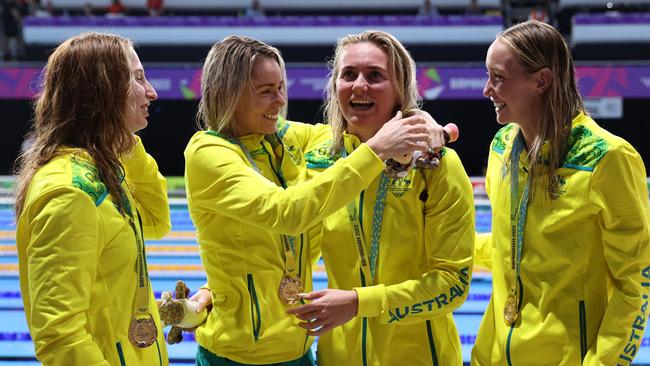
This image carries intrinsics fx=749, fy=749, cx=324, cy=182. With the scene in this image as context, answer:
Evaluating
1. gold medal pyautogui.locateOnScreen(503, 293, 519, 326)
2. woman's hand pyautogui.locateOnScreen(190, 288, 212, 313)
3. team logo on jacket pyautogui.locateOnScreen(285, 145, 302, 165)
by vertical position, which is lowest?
gold medal pyautogui.locateOnScreen(503, 293, 519, 326)

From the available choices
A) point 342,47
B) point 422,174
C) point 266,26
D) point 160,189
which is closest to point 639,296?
point 422,174

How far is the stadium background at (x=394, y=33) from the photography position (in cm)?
1162

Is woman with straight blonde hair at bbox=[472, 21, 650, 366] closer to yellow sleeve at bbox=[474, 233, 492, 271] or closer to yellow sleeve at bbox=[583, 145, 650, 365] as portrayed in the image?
yellow sleeve at bbox=[583, 145, 650, 365]

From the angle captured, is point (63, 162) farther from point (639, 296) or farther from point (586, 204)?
point (639, 296)

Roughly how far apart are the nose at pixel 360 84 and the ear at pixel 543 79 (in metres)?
0.49

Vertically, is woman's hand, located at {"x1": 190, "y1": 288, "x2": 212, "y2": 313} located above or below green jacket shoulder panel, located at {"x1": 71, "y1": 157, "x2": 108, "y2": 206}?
below

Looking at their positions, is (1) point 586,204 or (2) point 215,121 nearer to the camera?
(1) point 586,204

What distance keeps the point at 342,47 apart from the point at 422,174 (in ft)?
1.52

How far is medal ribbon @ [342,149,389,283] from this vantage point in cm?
206

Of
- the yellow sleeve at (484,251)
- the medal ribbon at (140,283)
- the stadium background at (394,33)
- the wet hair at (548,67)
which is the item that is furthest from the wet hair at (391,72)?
the stadium background at (394,33)

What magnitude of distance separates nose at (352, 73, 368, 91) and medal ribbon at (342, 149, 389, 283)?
0.81 ft

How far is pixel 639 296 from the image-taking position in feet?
6.44

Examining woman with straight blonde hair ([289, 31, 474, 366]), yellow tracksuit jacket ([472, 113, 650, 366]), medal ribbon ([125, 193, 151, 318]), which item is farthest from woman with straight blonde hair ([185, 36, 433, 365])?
yellow tracksuit jacket ([472, 113, 650, 366])

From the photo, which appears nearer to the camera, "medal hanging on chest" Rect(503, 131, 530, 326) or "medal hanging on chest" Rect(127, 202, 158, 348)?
"medal hanging on chest" Rect(127, 202, 158, 348)
